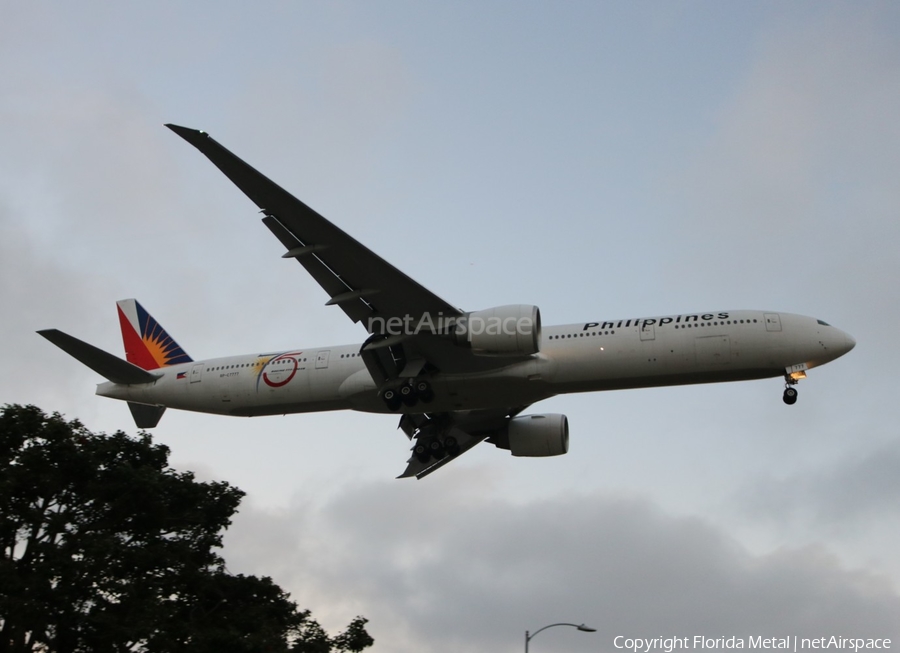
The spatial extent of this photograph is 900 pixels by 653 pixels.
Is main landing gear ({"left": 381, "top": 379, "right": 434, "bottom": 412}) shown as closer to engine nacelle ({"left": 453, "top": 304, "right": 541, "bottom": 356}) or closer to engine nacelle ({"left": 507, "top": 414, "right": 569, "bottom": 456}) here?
engine nacelle ({"left": 453, "top": 304, "right": 541, "bottom": 356})

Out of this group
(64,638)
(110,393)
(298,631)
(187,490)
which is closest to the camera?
(64,638)

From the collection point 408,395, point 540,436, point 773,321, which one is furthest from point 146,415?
point 773,321

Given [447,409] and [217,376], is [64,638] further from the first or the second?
[447,409]

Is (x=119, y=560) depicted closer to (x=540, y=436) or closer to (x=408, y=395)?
(x=408, y=395)

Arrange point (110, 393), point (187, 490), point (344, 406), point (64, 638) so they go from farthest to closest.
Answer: point (110, 393)
point (344, 406)
point (187, 490)
point (64, 638)

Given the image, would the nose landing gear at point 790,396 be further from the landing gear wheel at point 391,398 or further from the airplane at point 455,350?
the landing gear wheel at point 391,398

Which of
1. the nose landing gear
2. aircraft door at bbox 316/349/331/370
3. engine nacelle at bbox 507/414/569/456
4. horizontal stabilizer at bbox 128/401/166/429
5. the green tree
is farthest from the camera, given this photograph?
engine nacelle at bbox 507/414/569/456

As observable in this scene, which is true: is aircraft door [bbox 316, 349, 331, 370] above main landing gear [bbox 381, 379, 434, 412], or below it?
above

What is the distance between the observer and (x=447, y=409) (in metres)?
32.7

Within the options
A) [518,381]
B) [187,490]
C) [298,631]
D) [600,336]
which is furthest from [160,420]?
[600,336]

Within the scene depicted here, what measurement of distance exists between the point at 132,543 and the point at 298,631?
5.68 meters

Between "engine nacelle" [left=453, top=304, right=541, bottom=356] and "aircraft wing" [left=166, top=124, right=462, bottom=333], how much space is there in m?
0.83

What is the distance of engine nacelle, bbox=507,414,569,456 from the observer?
1457 inches

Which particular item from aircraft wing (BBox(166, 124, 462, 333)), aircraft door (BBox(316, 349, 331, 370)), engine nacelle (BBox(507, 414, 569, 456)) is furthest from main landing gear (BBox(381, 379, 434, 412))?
engine nacelle (BBox(507, 414, 569, 456))
